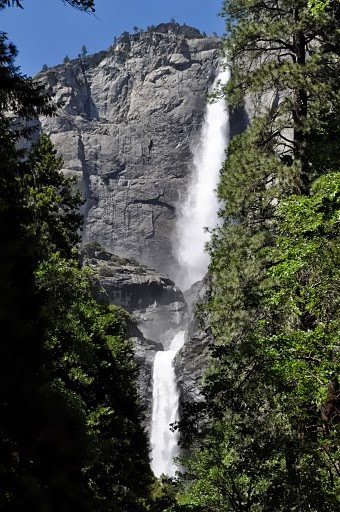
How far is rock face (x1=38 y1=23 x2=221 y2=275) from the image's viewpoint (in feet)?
354

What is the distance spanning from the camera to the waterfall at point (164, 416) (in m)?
56.5

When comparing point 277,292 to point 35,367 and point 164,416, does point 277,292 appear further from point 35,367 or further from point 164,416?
point 164,416

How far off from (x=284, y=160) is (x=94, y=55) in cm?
13807

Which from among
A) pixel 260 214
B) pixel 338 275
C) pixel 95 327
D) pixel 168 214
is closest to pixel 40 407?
pixel 338 275

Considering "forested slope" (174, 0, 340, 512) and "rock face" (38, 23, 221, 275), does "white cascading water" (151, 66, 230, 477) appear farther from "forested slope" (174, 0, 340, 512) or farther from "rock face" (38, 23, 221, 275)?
"forested slope" (174, 0, 340, 512)

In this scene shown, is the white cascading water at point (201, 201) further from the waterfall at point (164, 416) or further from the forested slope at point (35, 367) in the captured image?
the forested slope at point (35, 367)

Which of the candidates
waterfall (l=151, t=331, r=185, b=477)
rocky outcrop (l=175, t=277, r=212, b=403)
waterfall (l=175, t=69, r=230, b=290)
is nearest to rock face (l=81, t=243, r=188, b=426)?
waterfall (l=175, t=69, r=230, b=290)

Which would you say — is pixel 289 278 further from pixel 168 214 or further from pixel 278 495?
pixel 168 214

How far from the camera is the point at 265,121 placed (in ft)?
41.1

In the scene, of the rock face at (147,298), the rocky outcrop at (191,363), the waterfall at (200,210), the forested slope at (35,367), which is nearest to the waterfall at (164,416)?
the rocky outcrop at (191,363)

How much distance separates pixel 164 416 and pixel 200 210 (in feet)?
186

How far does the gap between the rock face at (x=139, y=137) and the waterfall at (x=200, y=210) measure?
2336 mm

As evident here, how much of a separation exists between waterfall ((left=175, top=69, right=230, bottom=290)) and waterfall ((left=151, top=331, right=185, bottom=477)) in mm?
42663

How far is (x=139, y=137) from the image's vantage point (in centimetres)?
11394
